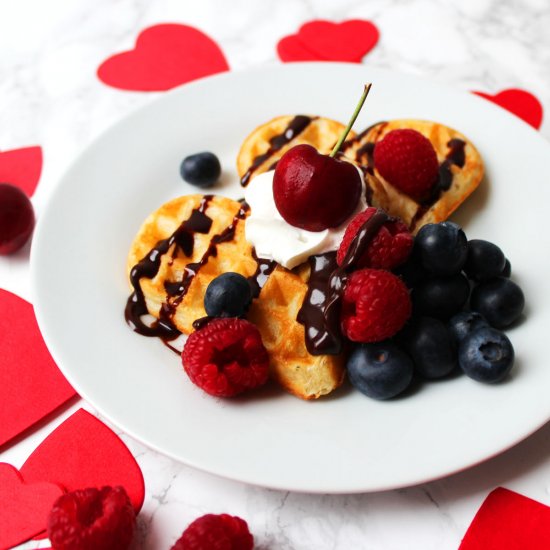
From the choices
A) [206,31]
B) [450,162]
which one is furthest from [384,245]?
[206,31]

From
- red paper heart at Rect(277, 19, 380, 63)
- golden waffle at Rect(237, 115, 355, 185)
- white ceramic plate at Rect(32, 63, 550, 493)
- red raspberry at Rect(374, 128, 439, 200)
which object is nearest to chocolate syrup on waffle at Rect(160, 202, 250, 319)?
white ceramic plate at Rect(32, 63, 550, 493)

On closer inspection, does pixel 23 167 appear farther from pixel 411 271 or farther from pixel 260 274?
pixel 411 271

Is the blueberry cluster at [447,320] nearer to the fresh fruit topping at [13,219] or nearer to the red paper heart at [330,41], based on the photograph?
the fresh fruit topping at [13,219]

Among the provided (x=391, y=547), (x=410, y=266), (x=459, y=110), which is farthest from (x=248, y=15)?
(x=391, y=547)

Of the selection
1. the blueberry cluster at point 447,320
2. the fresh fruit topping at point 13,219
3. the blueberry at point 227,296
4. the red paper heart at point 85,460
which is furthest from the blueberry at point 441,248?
the fresh fruit topping at point 13,219

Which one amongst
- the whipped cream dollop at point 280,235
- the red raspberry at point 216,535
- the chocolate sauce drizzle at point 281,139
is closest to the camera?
the red raspberry at point 216,535

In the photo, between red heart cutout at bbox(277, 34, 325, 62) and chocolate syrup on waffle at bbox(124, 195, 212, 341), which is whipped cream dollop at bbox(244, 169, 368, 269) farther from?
red heart cutout at bbox(277, 34, 325, 62)

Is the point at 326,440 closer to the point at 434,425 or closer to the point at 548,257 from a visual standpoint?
the point at 434,425

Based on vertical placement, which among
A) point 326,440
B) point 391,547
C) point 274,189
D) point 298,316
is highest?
point 274,189
